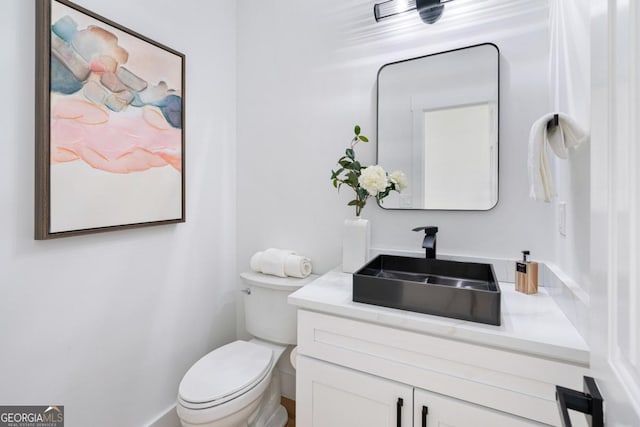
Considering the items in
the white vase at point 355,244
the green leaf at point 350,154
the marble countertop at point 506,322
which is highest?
the green leaf at point 350,154

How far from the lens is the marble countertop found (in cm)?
84

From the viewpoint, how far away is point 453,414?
0.96m

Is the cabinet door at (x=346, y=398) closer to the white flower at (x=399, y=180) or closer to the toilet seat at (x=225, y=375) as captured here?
the toilet seat at (x=225, y=375)

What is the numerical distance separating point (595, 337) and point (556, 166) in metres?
0.90

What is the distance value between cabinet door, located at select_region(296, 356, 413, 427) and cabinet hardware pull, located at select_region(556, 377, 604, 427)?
0.62m

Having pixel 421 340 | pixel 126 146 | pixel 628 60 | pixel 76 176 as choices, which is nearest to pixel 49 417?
pixel 76 176

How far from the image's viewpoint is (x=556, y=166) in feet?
3.86

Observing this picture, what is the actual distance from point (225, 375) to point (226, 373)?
0.01 m

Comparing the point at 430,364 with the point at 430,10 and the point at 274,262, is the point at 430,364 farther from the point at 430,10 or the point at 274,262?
the point at 430,10

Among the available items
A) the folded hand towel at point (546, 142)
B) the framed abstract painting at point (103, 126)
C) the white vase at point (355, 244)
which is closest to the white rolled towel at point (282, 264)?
the white vase at point (355, 244)

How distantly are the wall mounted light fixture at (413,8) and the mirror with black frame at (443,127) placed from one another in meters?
0.18

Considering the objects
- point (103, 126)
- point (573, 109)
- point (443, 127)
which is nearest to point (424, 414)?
point (573, 109)

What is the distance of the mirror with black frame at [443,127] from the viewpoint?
1.38 metres

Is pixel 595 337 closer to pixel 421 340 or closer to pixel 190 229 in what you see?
pixel 421 340
